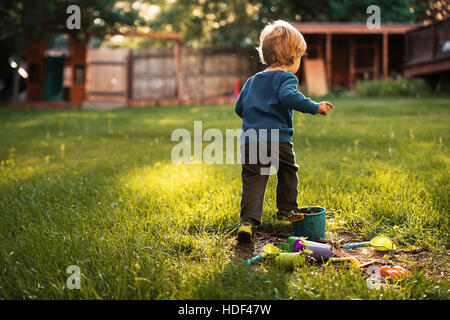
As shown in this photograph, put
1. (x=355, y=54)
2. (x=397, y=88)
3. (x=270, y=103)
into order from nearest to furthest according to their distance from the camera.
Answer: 1. (x=270, y=103)
2. (x=397, y=88)
3. (x=355, y=54)

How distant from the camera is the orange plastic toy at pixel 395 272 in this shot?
6.06 feet

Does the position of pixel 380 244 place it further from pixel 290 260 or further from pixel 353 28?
pixel 353 28

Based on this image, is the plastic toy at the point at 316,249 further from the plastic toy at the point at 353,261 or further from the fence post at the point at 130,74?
the fence post at the point at 130,74

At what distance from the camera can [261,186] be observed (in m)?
2.53

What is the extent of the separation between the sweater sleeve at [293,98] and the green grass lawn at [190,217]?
75 centimetres

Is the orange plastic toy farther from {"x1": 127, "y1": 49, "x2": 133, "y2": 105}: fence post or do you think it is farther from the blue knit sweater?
{"x1": 127, "y1": 49, "x2": 133, "y2": 105}: fence post

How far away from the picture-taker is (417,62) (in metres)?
13.9

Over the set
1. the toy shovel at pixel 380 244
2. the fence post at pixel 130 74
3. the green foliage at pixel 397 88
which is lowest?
the toy shovel at pixel 380 244

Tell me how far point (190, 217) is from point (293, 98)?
100cm

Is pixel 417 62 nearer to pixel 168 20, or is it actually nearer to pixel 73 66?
pixel 73 66

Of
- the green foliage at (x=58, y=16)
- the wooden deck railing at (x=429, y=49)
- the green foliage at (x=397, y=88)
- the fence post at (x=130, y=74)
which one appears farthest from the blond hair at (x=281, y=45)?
the fence post at (x=130, y=74)

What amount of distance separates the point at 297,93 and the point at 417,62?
523 inches

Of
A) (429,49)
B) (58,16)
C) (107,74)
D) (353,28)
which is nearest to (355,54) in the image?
(353,28)
